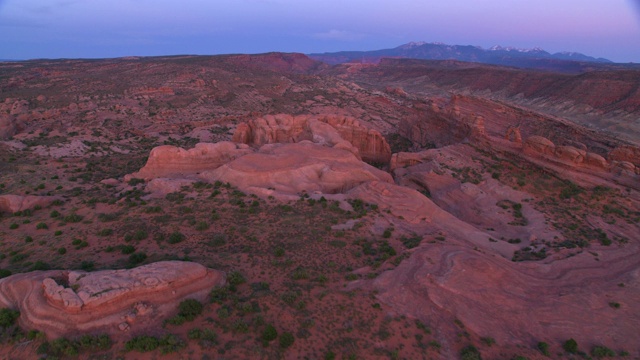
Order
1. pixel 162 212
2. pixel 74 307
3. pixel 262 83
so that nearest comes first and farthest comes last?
pixel 74 307, pixel 162 212, pixel 262 83

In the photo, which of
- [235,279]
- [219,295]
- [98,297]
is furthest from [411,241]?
[98,297]

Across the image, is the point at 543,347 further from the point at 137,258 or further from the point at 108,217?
the point at 108,217

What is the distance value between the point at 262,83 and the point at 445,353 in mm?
95309

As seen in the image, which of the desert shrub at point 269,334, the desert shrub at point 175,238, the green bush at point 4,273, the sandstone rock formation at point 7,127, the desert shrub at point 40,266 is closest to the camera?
the desert shrub at point 269,334

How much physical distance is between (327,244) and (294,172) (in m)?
9.79

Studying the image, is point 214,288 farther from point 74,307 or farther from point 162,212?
point 162,212

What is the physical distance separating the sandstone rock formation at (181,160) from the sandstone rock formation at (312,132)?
8.14 meters

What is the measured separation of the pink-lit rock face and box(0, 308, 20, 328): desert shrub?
0.70 ft

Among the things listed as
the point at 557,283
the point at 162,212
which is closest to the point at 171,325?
the point at 162,212

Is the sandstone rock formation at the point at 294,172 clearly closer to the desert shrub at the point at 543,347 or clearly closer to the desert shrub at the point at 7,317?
the desert shrub at the point at 7,317

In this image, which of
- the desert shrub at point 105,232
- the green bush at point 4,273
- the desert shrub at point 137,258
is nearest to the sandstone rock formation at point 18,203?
the desert shrub at point 105,232

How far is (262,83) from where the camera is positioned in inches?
3989

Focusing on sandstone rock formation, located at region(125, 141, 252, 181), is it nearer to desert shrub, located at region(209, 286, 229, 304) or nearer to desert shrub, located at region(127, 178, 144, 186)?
desert shrub, located at region(127, 178, 144, 186)

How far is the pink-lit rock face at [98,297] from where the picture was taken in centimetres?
1339
